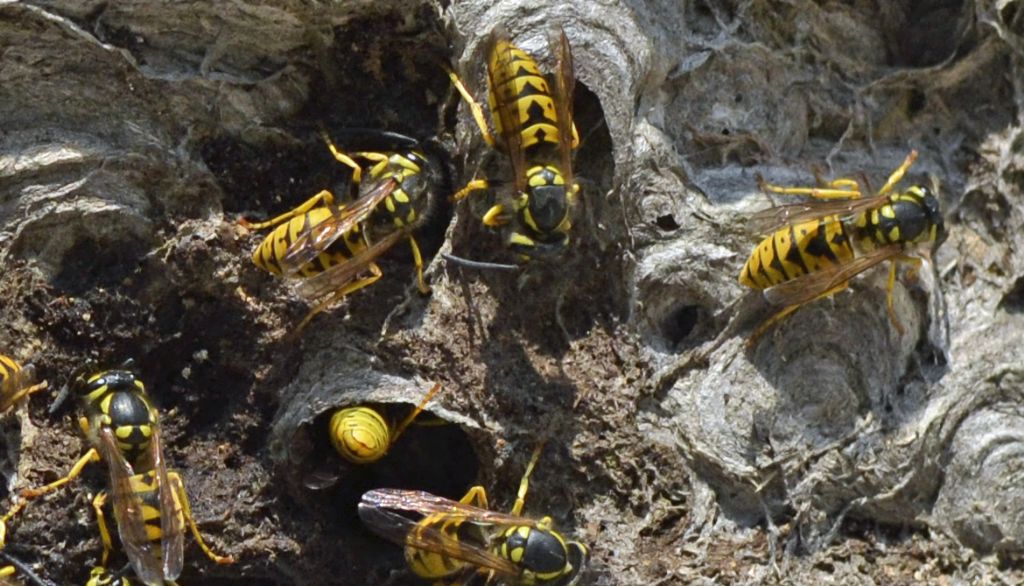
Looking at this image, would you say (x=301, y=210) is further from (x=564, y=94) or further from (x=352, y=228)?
(x=564, y=94)

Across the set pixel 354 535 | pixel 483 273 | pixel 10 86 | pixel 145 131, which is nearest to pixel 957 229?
pixel 483 273

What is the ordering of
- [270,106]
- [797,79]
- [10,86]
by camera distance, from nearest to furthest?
[10,86]
[270,106]
[797,79]

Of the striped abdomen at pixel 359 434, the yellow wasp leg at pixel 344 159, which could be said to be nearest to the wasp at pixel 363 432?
the striped abdomen at pixel 359 434

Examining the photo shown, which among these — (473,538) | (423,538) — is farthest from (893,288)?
(423,538)

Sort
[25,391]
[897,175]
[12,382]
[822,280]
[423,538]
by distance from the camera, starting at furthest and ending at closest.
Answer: [897,175] < [822,280] < [423,538] < [25,391] < [12,382]

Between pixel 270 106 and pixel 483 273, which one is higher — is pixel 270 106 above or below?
above

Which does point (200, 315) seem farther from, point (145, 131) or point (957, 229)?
point (957, 229)

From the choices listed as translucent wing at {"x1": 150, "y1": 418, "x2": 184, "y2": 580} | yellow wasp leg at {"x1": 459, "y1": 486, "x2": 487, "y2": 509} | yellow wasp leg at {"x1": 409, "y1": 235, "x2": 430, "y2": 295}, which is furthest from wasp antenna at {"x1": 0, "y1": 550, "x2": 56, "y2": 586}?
yellow wasp leg at {"x1": 409, "y1": 235, "x2": 430, "y2": 295}
